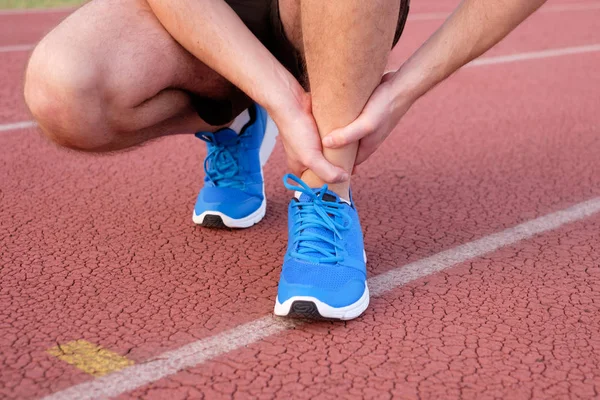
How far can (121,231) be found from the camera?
2531 millimetres

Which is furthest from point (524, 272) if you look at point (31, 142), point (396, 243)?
point (31, 142)

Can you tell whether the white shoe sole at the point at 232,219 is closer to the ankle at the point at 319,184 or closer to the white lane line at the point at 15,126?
the ankle at the point at 319,184

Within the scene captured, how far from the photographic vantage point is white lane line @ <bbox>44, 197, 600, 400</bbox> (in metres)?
1.66

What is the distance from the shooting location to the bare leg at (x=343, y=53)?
6.39 feet

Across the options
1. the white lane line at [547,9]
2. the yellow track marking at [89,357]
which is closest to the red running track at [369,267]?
the yellow track marking at [89,357]

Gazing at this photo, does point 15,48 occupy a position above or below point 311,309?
below

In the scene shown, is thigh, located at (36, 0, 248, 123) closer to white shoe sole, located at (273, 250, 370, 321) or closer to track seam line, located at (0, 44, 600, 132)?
white shoe sole, located at (273, 250, 370, 321)

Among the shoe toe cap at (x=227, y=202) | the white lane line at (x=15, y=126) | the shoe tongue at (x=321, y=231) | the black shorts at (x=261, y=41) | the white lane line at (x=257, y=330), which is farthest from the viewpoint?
the white lane line at (x=15, y=126)

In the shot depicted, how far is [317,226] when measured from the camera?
203cm

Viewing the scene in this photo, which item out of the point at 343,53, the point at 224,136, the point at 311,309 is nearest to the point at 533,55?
the point at 224,136

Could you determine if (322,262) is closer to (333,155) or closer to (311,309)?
(311,309)

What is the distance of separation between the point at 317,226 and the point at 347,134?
25cm

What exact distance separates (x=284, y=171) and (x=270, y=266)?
3.22 ft

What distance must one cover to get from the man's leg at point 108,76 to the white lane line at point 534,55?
3.53 meters
